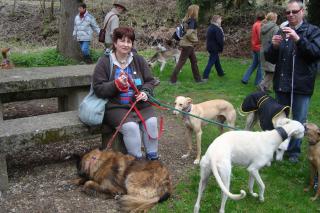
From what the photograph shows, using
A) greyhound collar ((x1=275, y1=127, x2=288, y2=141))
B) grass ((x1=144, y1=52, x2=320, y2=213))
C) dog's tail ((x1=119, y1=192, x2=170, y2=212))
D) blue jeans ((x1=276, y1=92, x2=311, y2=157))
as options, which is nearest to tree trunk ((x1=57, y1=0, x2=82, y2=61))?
grass ((x1=144, y1=52, x2=320, y2=213))

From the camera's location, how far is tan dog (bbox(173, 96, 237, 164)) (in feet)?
16.8

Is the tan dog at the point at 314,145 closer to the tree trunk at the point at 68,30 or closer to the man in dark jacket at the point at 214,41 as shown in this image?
the man in dark jacket at the point at 214,41

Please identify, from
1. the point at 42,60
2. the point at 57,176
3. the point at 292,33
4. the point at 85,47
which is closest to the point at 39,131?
the point at 57,176

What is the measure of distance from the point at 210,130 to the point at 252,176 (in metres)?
2.47

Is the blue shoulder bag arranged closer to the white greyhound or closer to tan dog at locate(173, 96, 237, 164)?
tan dog at locate(173, 96, 237, 164)

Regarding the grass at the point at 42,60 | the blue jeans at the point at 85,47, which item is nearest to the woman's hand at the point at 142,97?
the blue jeans at the point at 85,47

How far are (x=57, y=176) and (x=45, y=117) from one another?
750 millimetres

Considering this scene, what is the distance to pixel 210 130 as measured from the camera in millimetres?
6406

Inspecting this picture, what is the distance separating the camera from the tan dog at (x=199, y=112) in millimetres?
5125

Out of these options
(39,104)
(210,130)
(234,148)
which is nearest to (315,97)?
(210,130)

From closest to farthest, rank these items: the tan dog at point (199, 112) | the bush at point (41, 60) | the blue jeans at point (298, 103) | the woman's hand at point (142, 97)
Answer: the woman's hand at point (142, 97) → the blue jeans at point (298, 103) → the tan dog at point (199, 112) → the bush at point (41, 60)

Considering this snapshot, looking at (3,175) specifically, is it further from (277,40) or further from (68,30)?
(68,30)

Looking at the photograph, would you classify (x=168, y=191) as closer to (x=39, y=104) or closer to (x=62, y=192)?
(x=62, y=192)

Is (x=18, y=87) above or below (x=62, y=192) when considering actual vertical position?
above
